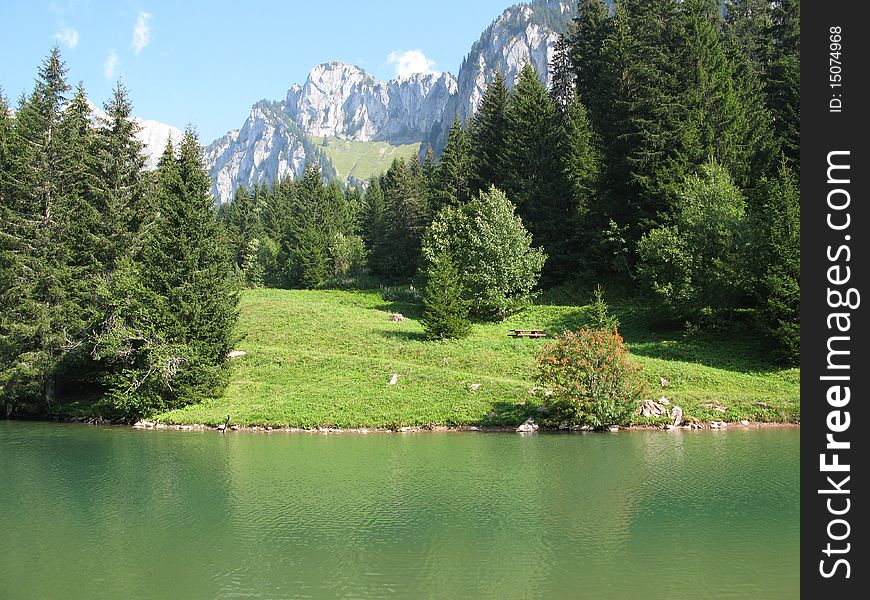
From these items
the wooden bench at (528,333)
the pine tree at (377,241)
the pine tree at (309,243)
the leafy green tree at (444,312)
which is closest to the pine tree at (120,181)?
the leafy green tree at (444,312)

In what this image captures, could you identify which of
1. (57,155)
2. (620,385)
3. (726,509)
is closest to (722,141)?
(620,385)

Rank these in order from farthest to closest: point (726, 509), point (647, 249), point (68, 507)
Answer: point (647, 249) → point (68, 507) → point (726, 509)

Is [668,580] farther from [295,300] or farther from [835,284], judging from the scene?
[295,300]

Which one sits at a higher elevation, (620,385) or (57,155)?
(57,155)

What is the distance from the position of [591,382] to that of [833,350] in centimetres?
1640

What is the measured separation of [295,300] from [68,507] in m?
40.4

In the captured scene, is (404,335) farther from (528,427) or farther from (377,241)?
(377,241)

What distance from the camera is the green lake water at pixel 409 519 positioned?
11695 mm

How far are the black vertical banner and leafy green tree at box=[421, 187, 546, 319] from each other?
3425 centimetres

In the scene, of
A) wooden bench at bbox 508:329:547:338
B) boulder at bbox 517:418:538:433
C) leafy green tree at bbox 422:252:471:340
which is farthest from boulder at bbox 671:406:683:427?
leafy green tree at bbox 422:252:471:340

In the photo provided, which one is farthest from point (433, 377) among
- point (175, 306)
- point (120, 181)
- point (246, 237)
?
point (246, 237)

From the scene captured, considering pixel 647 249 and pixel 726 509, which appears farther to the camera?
pixel 647 249

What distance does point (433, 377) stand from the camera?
32.0 metres

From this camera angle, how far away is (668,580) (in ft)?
37.9
